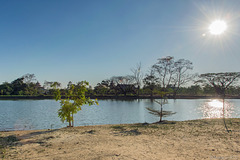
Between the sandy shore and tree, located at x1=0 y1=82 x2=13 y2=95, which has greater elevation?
tree, located at x1=0 y1=82 x2=13 y2=95

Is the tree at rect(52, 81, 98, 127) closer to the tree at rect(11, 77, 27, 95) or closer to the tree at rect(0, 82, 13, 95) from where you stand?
the tree at rect(11, 77, 27, 95)

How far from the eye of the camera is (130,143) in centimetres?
599

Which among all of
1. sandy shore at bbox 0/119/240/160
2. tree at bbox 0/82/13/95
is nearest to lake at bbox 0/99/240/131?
sandy shore at bbox 0/119/240/160

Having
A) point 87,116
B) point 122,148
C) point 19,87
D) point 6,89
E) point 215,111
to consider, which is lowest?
point 215,111

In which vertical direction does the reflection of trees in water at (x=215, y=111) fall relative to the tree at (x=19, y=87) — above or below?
below

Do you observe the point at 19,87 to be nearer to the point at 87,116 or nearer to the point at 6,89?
the point at 6,89

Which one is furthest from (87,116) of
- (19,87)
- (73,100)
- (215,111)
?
(19,87)

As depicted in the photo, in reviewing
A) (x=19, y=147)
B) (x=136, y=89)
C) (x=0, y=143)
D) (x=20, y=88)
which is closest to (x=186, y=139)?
(x=19, y=147)

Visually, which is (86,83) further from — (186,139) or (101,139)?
(186,139)

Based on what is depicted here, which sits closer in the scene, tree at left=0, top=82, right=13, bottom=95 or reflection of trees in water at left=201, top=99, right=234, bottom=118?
reflection of trees in water at left=201, top=99, right=234, bottom=118

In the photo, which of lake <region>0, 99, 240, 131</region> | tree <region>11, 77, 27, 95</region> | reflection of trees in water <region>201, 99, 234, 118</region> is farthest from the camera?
tree <region>11, 77, 27, 95</region>

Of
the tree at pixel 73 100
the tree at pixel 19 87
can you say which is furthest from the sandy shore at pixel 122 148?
the tree at pixel 19 87

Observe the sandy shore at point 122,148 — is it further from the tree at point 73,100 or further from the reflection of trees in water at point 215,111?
the reflection of trees in water at point 215,111

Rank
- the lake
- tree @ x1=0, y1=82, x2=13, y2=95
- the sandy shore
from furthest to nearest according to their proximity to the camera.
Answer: tree @ x1=0, y1=82, x2=13, y2=95 < the lake < the sandy shore
